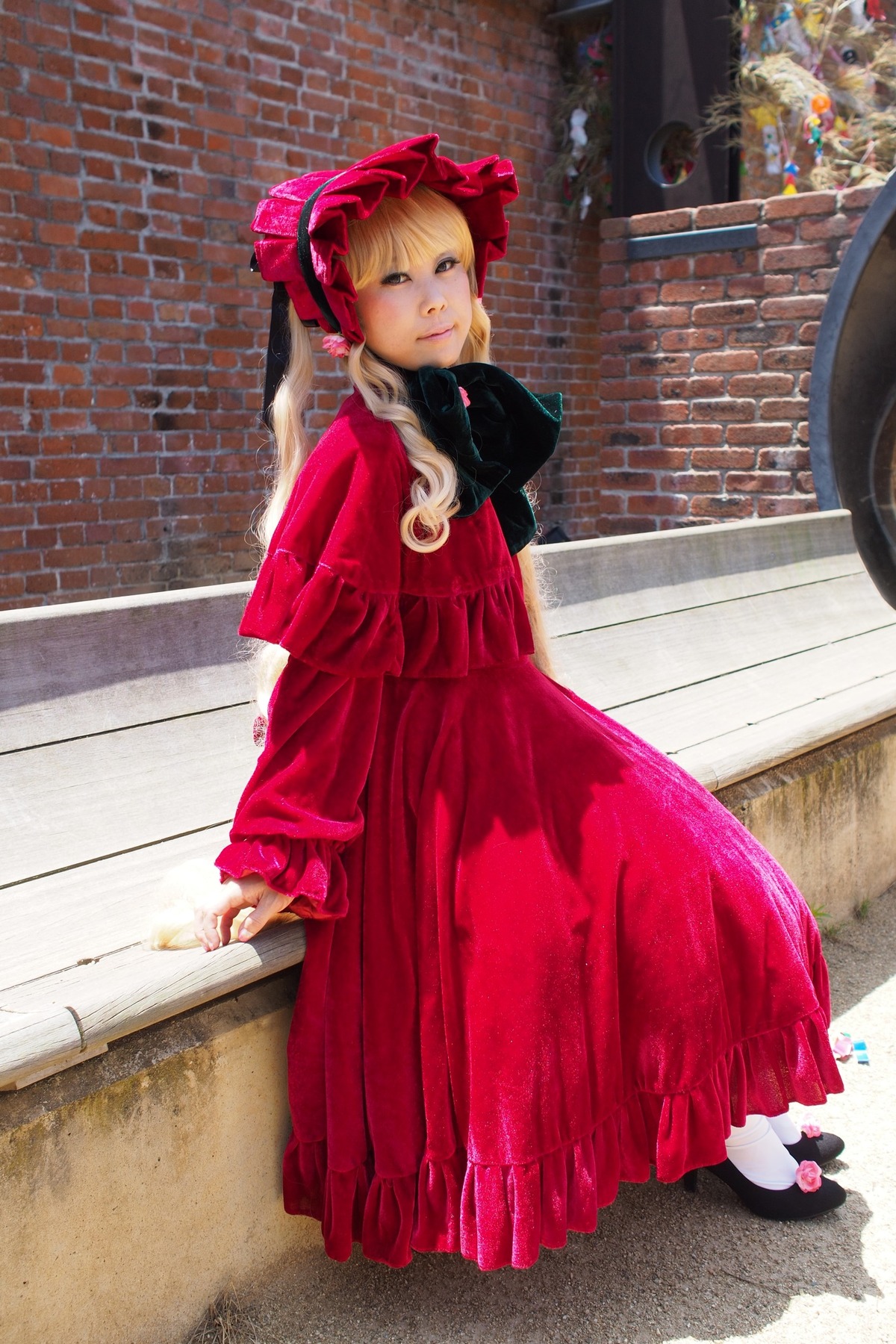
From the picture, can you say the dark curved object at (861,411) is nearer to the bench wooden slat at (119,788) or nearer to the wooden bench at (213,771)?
the wooden bench at (213,771)

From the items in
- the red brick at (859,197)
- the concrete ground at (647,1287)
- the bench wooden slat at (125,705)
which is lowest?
the concrete ground at (647,1287)

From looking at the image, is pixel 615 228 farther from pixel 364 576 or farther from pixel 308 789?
pixel 308 789

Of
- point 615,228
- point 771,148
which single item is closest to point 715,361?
point 615,228

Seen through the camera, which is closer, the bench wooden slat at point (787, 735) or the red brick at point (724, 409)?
the bench wooden slat at point (787, 735)

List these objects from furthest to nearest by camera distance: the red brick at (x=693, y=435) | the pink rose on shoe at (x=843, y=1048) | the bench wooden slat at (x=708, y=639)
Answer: the red brick at (x=693, y=435)
the bench wooden slat at (x=708, y=639)
the pink rose on shoe at (x=843, y=1048)

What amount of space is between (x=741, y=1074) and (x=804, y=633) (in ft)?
6.49

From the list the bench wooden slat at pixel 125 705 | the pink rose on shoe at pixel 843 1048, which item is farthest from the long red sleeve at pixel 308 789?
the pink rose on shoe at pixel 843 1048

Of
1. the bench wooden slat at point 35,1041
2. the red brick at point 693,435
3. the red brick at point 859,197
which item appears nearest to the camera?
the bench wooden slat at point 35,1041

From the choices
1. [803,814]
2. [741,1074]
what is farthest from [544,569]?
[741,1074]

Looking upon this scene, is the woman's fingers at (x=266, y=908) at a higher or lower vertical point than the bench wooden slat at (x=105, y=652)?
lower

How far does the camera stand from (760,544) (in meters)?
3.50

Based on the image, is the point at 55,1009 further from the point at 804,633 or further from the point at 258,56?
the point at 258,56

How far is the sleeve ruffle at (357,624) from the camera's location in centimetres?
143

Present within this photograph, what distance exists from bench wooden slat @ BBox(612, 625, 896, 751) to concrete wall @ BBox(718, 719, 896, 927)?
123 millimetres
